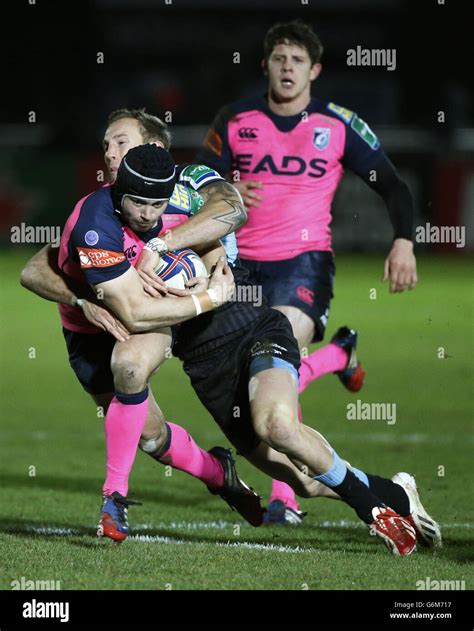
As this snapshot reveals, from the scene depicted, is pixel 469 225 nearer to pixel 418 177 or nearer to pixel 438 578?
pixel 418 177

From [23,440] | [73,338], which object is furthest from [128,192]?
[23,440]

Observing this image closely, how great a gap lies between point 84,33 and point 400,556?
87.1ft

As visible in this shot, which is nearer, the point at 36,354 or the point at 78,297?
the point at 78,297

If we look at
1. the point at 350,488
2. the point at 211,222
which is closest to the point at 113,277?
the point at 211,222

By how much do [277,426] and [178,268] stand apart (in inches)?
35.9

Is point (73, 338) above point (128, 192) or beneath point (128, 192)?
beneath

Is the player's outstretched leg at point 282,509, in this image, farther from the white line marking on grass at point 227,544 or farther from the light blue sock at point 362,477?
the light blue sock at point 362,477

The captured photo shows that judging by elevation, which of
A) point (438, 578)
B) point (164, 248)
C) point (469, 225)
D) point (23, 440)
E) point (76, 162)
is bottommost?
point (438, 578)

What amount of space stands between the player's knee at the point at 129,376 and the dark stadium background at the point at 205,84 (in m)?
16.8

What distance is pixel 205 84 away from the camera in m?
28.4

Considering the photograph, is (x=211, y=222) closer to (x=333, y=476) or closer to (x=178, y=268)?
(x=178, y=268)

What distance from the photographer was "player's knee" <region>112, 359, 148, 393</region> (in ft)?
18.6

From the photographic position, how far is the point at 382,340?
15.1 metres

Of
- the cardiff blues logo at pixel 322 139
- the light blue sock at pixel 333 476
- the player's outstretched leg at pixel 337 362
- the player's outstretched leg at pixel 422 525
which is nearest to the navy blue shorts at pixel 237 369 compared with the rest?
the light blue sock at pixel 333 476
